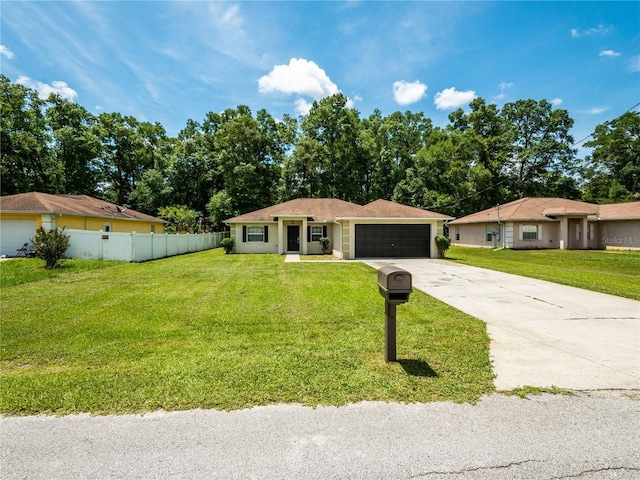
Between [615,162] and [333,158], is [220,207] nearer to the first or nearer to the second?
[333,158]

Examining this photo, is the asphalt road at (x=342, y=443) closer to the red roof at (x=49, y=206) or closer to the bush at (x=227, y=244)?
the bush at (x=227, y=244)

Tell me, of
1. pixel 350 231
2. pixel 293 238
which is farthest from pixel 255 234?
pixel 350 231

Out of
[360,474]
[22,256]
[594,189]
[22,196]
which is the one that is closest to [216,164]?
[22,196]

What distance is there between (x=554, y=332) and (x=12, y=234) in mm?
24094

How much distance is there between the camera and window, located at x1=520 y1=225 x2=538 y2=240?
23.7 m

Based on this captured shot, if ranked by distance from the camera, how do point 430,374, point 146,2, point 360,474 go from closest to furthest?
point 360,474
point 430,374
point 146,2

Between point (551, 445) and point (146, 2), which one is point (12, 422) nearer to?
point (551, 445)

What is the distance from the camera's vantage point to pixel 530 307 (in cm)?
668

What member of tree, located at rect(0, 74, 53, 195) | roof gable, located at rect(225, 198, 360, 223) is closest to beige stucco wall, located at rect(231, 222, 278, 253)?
roof gable, located at rect(225, 198, 360, 223)

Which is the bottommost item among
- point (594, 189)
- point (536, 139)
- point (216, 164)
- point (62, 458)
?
point (62, 458)

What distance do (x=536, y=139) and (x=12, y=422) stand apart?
1880 inches

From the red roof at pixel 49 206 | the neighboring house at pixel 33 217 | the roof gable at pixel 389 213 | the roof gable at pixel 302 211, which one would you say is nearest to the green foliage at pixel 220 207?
the roof gable at pixel 302 211

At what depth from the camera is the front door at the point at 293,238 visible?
21.7 m

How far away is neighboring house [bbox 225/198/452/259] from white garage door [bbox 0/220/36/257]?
10.9 meters
